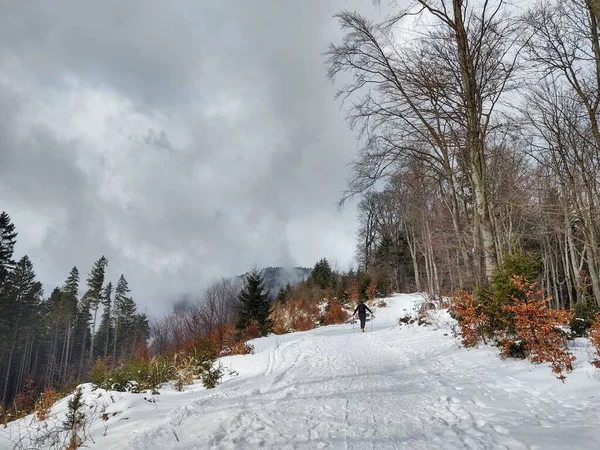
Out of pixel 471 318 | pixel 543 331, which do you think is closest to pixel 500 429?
pixel 543 331

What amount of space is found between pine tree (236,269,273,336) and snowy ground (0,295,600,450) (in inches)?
548

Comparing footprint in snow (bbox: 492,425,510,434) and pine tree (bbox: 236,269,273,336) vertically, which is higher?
pine tree (bbox: 236,269,273,336)

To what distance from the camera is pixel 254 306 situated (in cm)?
2227

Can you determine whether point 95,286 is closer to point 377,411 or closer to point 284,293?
point 284,293

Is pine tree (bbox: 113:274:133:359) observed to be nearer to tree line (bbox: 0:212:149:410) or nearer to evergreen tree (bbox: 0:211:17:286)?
tree line (bbox: 0:212:149:410)

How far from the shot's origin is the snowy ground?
352cm

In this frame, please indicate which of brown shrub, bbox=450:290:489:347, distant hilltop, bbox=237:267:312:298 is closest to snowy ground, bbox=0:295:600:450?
brown shrub, bbox=450:290:489:347

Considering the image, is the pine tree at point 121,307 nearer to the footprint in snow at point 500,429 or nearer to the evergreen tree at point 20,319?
the evergreen tree at point 20,319

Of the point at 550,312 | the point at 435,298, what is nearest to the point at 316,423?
the point at 550,312

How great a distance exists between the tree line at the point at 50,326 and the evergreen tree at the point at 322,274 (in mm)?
19709

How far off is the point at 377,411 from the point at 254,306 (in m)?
18.4

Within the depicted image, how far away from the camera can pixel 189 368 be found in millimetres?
8320

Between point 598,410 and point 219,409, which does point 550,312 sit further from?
point 219,409

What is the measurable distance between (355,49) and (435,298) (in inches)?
728
